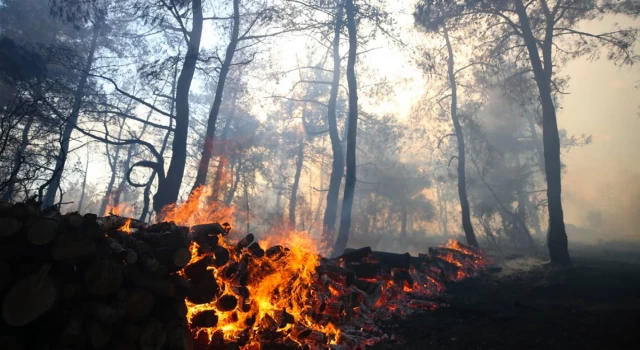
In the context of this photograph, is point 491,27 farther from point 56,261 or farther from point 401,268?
point 56,261

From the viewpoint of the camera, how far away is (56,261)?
2.90 m

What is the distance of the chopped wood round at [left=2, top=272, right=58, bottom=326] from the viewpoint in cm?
249

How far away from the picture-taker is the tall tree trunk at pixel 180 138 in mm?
11305

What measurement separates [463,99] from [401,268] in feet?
60.0

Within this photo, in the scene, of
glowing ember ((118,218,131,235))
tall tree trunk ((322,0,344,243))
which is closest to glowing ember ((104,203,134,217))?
glowing ember ((118,218,131,235))

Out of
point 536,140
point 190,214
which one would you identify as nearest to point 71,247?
point 190,214

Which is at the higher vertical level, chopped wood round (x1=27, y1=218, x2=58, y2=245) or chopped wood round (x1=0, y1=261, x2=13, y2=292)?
chopped wood round (x1=27, y1=218, x2=58, y2=245)

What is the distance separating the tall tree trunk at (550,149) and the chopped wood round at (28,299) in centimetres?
1623

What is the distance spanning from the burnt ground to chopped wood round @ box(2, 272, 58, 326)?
435 centimetres

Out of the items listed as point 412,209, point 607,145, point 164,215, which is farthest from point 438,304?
point 607,145

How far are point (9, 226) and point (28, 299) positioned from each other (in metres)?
0.67

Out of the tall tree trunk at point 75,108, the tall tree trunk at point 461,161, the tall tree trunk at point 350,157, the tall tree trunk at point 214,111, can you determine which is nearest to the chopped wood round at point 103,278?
the tall tree trunk at point 214,111

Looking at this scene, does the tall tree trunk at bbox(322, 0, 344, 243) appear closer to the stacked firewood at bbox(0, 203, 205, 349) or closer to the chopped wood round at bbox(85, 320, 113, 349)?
the stacked firewood at bbox(0, 203, 205, 349)

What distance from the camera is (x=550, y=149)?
14.1m
